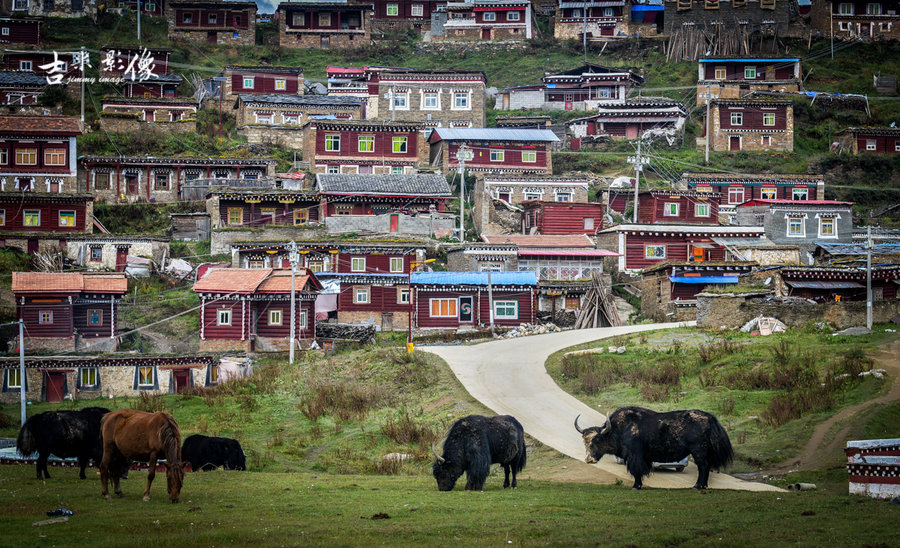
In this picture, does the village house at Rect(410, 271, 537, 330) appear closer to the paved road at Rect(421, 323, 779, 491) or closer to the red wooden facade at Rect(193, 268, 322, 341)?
the paved road at Rect(421, 323, 779, 491)

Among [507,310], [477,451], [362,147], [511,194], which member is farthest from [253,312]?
[477,451]

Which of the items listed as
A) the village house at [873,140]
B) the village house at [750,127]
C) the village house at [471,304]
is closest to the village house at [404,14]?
the village house at [750,127]

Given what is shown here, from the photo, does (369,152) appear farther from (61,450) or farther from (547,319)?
(61,450)

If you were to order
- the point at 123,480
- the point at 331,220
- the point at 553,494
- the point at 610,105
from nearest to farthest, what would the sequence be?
the point at 553,494, the point at 123,480, the point at 331,220, the point at 610,105

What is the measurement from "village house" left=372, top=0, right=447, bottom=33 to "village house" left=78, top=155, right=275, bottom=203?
50.4 metres

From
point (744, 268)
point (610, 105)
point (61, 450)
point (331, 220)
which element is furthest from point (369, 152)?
point (61, 450)

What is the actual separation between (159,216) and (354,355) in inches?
1212

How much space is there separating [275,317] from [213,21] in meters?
64.2

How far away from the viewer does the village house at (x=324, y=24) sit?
11394cm

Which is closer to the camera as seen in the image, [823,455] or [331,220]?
[823,455]

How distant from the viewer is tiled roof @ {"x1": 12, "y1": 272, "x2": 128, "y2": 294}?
5512cm

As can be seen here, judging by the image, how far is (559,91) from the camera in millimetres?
99250

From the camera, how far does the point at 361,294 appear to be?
64312mm

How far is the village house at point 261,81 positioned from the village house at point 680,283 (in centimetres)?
4418
